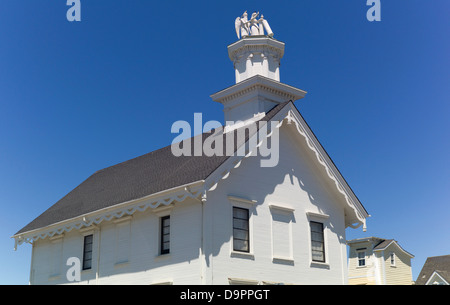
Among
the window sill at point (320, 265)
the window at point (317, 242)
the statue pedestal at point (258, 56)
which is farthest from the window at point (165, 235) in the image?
the statue pedestal at point (258, 56)

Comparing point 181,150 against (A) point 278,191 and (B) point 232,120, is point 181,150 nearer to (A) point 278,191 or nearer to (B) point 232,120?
(B) point 232,120

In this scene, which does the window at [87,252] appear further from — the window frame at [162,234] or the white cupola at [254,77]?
the white cupola at [254,77]

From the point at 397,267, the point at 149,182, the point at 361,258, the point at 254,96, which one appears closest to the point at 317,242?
the point at 254,96

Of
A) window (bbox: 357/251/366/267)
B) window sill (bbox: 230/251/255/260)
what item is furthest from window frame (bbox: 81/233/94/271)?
window (bbox: 357/251/366/267)

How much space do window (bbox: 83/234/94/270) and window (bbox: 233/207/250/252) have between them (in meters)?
8.61

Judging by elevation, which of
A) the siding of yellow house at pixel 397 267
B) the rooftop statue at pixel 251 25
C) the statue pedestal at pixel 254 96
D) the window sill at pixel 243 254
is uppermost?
the rooftop statue at pixel 251 25

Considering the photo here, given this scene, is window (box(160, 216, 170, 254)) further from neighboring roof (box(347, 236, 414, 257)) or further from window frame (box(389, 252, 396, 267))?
window frame (box(389, 252, 396, 267))

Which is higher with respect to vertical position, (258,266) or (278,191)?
(278,191)

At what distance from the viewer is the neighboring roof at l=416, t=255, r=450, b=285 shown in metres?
61.8

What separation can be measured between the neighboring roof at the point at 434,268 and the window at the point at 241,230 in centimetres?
4291

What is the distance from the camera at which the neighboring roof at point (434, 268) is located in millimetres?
61750
